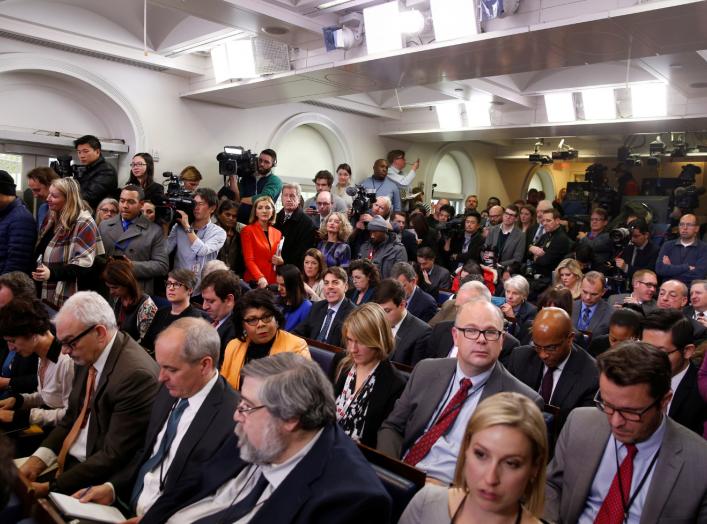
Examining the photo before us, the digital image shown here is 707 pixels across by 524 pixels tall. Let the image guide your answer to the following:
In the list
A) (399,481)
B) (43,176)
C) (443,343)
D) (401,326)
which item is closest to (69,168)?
(43,176)

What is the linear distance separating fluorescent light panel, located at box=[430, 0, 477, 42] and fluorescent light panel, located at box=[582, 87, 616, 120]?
369 cm

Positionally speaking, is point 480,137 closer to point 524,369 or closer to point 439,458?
point 524,369

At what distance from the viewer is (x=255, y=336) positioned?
8.90 ft

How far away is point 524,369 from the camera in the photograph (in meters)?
2.79

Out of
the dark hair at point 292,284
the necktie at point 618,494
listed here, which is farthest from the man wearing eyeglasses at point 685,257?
the necktie at point 618,494

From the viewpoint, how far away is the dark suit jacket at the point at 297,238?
16.3ft

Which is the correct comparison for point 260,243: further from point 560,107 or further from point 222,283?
point 560,107

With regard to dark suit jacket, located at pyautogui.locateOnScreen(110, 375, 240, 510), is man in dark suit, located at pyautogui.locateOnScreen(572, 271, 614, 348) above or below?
below

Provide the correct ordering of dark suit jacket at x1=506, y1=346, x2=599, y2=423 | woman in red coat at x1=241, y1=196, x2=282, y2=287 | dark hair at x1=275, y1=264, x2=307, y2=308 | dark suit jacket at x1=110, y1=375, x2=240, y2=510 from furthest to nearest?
woman in red coat at x1=241, y1=196, x2=282, y2=287 → dark hair at x1=275, y1=264, x2=307, y2=308 → dark suit jacket at x1=506, y1=346, x2=599, y2=423 → dark suit jacket at x1=110, y1=375, x2=240, y2=510

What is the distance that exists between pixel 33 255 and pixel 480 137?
23.2 ft

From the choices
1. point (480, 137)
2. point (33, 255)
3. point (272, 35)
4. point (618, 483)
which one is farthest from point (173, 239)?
point (480, 137)

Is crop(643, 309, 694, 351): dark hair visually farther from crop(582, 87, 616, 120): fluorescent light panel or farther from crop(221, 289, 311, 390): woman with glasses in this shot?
crop(582, 87, 616, 120): fluorescent light panel

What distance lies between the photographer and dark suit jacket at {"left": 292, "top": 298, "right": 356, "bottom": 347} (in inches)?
145

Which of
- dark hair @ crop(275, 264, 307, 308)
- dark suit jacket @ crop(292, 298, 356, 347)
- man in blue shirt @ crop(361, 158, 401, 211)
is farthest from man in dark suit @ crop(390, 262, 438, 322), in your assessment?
man in blue shirt @ crop(361, 158, 401, 211)
